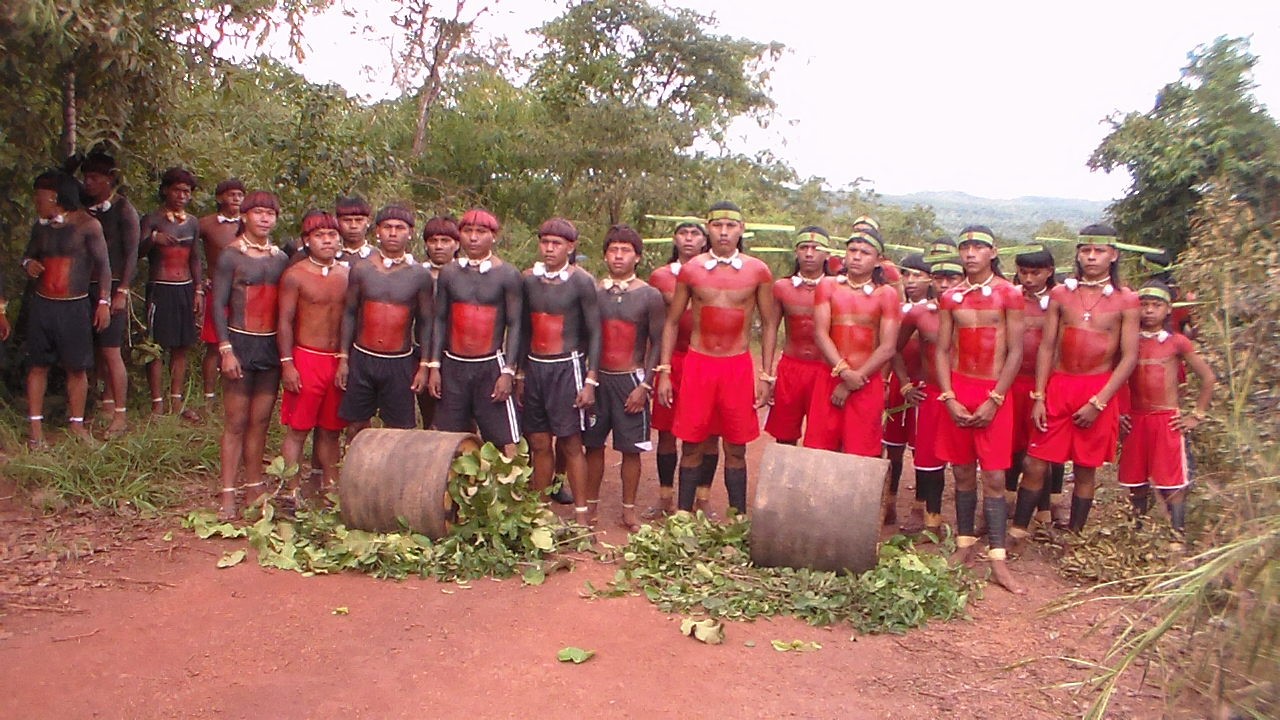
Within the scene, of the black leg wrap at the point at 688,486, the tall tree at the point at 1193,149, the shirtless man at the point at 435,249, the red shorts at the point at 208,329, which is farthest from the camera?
the red shorts at the point at 208,329

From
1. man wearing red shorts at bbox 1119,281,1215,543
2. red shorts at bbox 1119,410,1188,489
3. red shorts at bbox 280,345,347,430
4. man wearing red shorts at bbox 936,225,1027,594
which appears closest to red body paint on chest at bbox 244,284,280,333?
red shorts at bbox 280,345,347,430

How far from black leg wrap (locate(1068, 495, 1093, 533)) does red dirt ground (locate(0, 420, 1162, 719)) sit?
2.65ft

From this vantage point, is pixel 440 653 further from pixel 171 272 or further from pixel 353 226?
pixel 171 272

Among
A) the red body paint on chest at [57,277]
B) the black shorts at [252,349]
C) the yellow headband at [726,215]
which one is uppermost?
the yellow headband at [726,215]

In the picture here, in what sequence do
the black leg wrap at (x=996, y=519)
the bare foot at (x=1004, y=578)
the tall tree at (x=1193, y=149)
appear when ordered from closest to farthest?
1. the tall tree at (x=1193, y=149)
2. the bare foot at (x=1004, y=578)
3. the black leg wrap at (x=996, y=519)

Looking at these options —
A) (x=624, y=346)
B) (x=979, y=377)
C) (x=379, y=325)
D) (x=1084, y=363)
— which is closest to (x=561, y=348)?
(x=624, y=346)

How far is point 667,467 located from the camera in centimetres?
690

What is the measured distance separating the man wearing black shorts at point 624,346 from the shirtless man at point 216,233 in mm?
3082

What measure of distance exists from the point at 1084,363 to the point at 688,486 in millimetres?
2397

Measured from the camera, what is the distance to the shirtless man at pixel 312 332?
612cm

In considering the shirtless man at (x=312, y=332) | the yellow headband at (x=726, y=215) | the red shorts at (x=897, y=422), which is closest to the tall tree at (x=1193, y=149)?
the red shorts at (x=897, y=422)

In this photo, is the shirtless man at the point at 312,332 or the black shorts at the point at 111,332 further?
the black shorts at the point at 111,332

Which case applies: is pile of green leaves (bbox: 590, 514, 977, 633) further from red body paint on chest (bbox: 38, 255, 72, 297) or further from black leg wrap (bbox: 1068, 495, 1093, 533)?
red body paint on chest (bbox: 38, 255, 72, 297)

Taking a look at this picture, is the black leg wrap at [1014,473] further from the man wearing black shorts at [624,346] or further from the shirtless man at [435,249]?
the shirtless man at [435,249]
